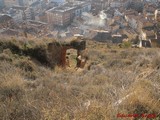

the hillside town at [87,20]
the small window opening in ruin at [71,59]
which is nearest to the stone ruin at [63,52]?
the small window opening in ruin at [71,59]

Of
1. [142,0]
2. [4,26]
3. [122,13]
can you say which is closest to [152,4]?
[142,0]

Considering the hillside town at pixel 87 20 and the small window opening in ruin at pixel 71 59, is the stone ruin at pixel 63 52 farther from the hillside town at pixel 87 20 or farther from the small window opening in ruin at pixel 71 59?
the hillside town at pixel 87 20

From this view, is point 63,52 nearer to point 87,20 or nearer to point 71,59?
point 71,59

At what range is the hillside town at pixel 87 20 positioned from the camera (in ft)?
87.5

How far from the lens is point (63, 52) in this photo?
1230 cm

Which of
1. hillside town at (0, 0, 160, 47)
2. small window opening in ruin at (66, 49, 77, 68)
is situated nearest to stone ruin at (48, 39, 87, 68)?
small window opening in ruin at (66, 49, 77, 68)

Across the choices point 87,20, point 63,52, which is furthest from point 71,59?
point 87,20

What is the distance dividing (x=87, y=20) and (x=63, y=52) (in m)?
24.3

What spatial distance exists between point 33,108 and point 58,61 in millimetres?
8353

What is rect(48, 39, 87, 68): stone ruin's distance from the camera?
11.6 metres

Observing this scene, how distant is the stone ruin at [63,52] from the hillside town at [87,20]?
30.9 ft

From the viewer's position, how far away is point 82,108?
3.57 meters

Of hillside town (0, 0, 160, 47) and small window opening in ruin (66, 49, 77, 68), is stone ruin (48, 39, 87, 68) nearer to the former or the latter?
small window opening in ruin (66, 49, 77, 68)

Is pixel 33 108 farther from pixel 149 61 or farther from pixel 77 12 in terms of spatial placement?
pixel 77 12
